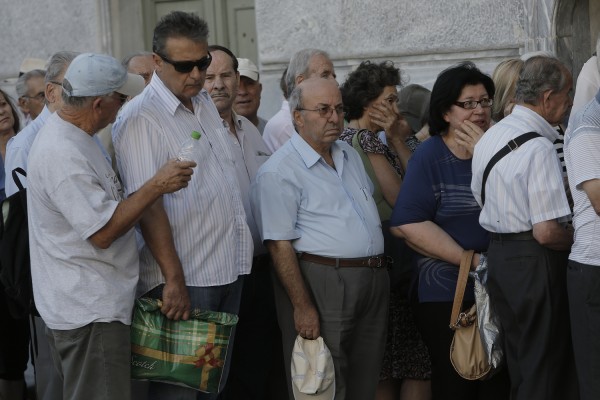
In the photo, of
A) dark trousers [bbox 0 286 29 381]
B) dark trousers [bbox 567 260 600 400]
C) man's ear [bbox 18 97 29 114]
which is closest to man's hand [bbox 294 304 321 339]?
dark trousers [bbox 567 260 600 400]

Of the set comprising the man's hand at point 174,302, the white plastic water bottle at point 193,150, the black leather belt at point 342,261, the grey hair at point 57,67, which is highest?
the grey hair at point 57,67

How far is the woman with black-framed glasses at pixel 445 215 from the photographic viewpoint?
17.5ft

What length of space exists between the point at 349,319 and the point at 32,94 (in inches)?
120

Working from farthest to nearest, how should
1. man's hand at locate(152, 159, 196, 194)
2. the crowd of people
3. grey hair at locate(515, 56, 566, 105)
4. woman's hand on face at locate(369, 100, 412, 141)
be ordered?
1. woman's hand on face at locate(369, 100, 412, 141)
2. grey hair at locate(515, 56, 566, 105)
3. the crowd of people
4. man's hand at locate(152, 159, 196, 194)

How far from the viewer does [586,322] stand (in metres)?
4.76

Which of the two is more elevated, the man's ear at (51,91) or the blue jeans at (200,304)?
the man's ear at (51,91)

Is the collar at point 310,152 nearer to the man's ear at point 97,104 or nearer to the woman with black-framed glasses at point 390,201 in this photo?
the woman with black-framed glasses at point 390,201

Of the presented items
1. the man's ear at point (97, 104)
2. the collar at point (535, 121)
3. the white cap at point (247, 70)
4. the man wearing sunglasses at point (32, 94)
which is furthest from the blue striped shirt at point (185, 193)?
the man wearing sunglasses at point (32, 94)

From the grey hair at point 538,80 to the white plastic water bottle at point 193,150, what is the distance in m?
1.46

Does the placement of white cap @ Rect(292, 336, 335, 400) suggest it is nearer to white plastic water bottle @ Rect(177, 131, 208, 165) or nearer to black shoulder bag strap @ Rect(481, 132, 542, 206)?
white plastic water bottle @ Rect(177, 131, 208, 165)

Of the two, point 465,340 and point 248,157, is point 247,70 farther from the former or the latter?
point 465,340

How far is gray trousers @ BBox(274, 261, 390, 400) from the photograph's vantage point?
5.20m

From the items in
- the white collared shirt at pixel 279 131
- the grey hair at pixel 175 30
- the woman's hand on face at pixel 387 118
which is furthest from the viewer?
the white collared shirt at pixel 279 131

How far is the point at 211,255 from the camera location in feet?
16.3
